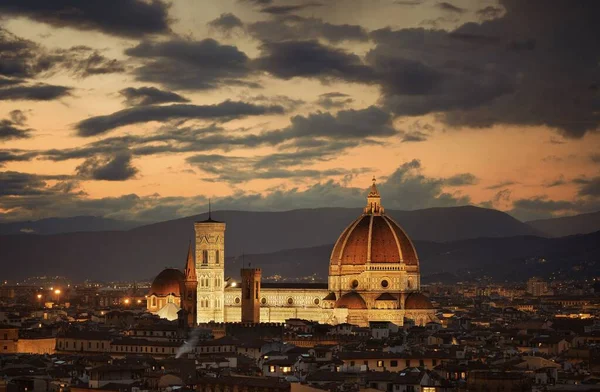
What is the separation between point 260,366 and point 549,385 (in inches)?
866

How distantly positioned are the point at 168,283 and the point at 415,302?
25.8m

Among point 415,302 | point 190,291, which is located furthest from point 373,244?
point 190,291

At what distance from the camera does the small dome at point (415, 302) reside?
495ft

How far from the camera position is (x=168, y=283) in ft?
545

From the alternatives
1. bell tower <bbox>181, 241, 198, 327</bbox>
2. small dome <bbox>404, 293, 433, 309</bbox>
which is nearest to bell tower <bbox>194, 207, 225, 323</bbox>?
bell tower <bbox>181, 241, 198, 327</bbox>

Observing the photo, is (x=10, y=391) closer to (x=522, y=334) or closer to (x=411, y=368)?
(x=411, y=368)

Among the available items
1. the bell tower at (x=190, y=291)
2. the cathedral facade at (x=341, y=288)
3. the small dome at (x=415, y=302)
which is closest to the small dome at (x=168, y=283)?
the cathedral facade at (x=341, y=288)

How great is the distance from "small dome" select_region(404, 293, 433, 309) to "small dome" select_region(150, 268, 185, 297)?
22.4 meters

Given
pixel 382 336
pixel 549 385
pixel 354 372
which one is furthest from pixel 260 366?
pixel 382 336

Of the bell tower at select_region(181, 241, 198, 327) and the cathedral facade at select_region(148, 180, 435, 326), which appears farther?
the cathedral facade at select_region(148, 180, 435, 326)

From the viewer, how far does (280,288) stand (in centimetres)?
15700

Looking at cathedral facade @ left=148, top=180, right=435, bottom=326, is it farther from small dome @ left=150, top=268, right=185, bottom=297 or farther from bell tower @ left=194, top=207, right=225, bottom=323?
small dome @ left=150, top=268, right=185, bottom=297

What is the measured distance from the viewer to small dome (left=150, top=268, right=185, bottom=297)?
541 feet

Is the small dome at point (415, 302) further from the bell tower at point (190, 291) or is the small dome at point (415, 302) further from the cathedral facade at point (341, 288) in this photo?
the bell tower at point (190, 291)
